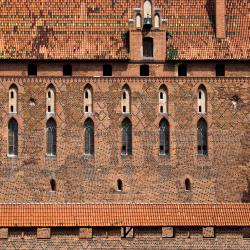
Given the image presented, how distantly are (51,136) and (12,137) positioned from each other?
162 centimetres

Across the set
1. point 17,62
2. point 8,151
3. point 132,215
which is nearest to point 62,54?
point 17,62

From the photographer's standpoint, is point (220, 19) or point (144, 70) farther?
point (220, 19)

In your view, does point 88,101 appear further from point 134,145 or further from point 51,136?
point 134,145

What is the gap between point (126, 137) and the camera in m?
44.9

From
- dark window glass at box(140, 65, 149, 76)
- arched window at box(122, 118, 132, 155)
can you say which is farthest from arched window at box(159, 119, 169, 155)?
dark window glass at box(140, 65, 149, 76)

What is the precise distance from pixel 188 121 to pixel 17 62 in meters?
7.61

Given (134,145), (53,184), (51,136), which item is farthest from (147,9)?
(53,184)

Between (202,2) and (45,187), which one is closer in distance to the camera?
(45,187)

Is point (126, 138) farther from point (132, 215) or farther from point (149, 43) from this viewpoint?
point (132, 215)

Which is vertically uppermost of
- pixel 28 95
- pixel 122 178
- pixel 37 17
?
pixel 37 17

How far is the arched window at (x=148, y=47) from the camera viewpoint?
45438 millimetres

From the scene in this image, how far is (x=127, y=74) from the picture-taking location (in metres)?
45.2

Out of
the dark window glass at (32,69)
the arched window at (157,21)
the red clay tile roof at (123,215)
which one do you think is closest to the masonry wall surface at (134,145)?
the dark window glass at (32,69)

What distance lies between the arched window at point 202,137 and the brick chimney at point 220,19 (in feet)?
12.9
